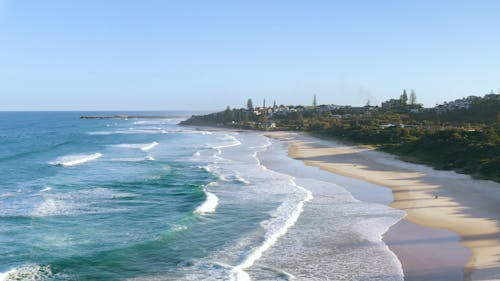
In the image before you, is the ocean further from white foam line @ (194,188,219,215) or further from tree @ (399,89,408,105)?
tree @ (399,89,408,105)

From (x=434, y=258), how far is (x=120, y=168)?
90.6 feet

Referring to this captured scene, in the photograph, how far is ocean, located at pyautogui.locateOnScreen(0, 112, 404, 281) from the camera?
13914mm

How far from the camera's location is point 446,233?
56.1 feet

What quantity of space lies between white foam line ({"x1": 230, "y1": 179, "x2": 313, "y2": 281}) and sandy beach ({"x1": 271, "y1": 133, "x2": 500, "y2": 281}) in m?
3.97

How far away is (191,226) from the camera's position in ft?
62.0

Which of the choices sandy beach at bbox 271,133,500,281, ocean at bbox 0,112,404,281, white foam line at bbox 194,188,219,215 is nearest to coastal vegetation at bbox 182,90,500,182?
sandy beach at bbox 271,133,500,281

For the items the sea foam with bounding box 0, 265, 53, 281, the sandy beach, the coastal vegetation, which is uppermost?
the coastal vegetation

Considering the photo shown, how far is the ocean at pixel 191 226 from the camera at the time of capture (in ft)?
45.6

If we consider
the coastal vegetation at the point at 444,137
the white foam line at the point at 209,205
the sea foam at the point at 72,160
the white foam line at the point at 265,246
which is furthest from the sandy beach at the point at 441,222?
the sea foam at the point at 72,160

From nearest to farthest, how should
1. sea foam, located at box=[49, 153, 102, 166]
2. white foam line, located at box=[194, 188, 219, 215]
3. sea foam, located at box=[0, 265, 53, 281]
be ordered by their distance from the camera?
sea foam, located at box=[0, 265, 53, 281], white foam line, located at box=[194, 188, 219, 215], sea foam, located at box=[49, 153, 102, 166]

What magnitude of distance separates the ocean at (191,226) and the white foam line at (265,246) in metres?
0.04

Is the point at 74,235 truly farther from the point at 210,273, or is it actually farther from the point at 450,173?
the point at 450,173

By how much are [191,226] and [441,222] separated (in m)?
10.3

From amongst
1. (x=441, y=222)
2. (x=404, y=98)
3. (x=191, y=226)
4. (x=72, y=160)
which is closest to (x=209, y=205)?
(x=191, y=226)
